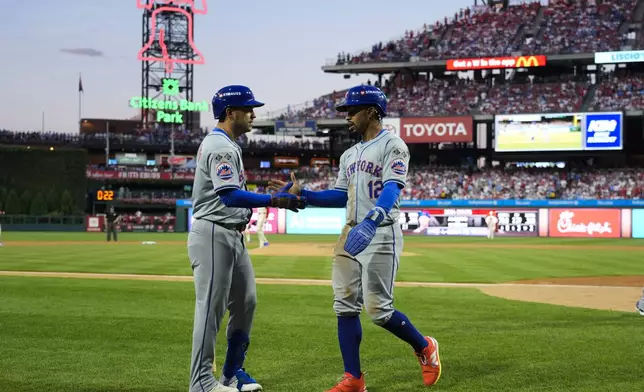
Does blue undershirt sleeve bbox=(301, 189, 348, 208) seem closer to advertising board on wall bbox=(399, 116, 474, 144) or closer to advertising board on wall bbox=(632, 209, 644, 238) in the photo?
advertising board on wall bbox=(632, 209, 644, 238)

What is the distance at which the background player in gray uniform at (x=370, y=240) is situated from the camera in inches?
226

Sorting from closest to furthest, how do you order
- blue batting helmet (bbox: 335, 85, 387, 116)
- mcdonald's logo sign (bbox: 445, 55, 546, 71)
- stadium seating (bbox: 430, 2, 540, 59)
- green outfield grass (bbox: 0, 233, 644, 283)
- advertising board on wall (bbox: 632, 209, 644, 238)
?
blue batting helmet (bbox: 335, 85, 387, 116) < green outfield grass (bbox: 0, 233, 644, 283) < advertising board on wall (bbox: 632, 209, 644, 238) < mcdonald's logo sign (bbox: 445, 55, 546, 71) < stadium seating (bbox: 430, 2, 540, 59)

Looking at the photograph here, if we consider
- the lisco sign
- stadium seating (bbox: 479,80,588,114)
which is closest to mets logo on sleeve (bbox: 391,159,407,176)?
stadium seating (bbox: 479,80,588,114)

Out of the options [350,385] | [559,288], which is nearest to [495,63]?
[559,288]

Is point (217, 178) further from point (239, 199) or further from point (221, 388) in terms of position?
point (221, 388)

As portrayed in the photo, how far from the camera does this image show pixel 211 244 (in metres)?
5.60

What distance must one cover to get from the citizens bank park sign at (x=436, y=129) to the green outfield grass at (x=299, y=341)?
1593 inches

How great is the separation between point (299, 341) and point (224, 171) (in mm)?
3337

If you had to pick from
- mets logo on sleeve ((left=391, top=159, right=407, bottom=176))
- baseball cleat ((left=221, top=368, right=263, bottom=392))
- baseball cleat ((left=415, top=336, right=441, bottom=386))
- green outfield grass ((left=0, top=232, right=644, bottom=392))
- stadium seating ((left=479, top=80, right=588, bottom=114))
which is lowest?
green outfield grass ((left=0, top=232, right=644, bottom=392))

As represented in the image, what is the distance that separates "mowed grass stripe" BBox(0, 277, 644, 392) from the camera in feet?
20.4

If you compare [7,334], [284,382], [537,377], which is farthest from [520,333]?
[7,334]

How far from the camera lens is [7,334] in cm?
844

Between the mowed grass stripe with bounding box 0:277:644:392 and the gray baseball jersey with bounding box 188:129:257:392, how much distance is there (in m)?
0.55

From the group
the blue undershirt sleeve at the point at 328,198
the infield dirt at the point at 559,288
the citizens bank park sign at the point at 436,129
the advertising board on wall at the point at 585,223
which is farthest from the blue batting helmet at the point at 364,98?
the citizens bank park sign at the point at 436,129
